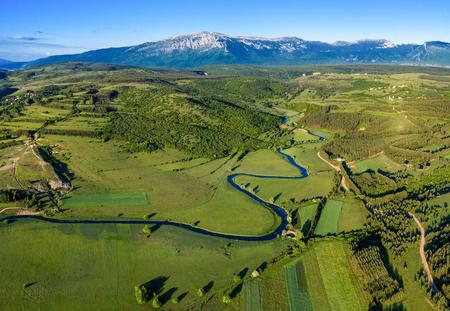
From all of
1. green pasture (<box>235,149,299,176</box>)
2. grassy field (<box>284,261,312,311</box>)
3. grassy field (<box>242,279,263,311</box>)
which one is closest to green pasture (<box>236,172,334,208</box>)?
green pasture (<box>235,149,299,176</box>)

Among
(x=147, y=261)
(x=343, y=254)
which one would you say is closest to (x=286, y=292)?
(x=343, y=254)

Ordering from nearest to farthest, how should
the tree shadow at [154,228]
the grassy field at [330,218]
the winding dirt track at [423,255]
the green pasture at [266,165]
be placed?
the winding dirt track at [423,255] → the grassy field at [330,218] → the tree shadow at [154,228] → the green pasture at [266,165]

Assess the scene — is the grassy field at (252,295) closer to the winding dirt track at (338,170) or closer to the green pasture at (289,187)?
the green pasture at (289,187)

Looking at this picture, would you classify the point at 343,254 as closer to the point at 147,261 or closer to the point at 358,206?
the point at 358,206

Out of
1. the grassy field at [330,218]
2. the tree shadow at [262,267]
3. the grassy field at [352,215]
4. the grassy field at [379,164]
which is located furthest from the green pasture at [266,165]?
the tree shadow at [262,267]

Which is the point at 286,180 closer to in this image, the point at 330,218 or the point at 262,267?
the point at 330,218

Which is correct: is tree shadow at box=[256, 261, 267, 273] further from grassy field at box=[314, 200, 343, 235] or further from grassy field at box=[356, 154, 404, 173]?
grassy field at box=[356, 154, 404, 173]

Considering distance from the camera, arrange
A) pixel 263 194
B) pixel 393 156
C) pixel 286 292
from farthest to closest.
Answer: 1. pixel 393 156
2. pixel 263 194
3. pixel 286 292
